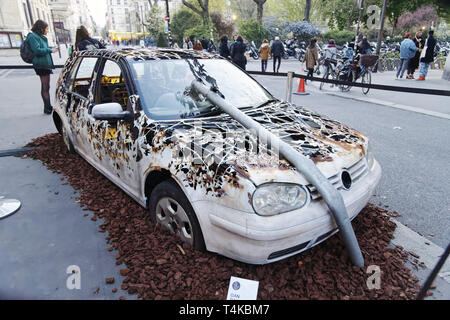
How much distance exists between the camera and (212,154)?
86.0 inches

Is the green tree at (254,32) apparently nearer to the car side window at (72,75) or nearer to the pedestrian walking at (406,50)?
the pedestrian walking at (406,50)

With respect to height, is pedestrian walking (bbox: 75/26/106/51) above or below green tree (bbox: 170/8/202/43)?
below

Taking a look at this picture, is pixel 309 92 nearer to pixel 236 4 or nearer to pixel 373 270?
pixel 373 270

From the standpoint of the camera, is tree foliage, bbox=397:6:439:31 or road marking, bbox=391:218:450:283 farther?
tree foliage, bbox=397:6:439:31

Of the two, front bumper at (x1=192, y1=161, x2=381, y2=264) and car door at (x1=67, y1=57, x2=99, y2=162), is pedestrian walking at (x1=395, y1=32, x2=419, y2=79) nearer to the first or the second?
car door at (x1=67, y1=57, x2=99, y2=162)

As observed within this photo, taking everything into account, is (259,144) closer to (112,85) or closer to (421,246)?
(421,246)

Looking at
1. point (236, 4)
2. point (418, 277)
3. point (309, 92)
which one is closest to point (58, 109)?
point (418, 277)

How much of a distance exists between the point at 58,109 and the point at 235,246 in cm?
373

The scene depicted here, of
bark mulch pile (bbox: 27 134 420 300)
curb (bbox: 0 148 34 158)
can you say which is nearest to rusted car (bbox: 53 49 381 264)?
bark mulch pile (bbox: 27 134 420 300)

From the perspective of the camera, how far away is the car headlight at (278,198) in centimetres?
198

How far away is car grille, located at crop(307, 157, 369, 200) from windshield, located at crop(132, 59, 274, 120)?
1226mm

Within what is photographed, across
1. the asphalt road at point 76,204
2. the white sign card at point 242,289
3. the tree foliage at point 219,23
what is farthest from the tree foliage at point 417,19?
the white sign card at point 242,289

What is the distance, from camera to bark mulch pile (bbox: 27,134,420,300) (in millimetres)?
2164

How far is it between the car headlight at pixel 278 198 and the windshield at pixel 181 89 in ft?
3.80
